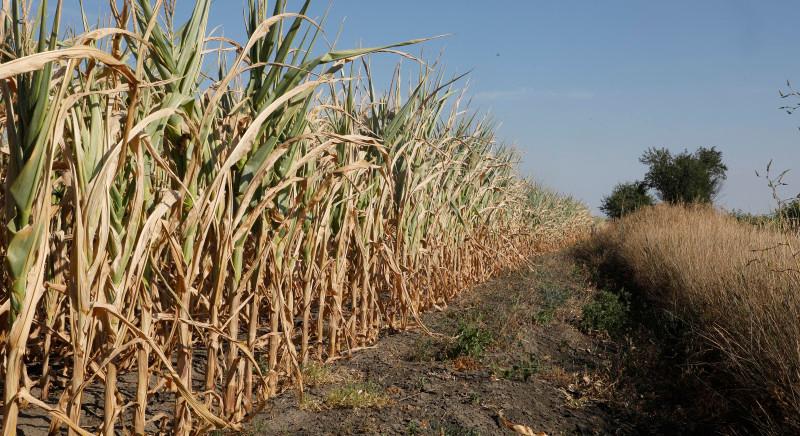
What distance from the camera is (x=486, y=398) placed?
4137 mm

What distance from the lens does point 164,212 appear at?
2.15 meters

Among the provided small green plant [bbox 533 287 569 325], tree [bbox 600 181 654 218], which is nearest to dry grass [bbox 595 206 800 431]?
small green plant [bbox 533 287 569 325]

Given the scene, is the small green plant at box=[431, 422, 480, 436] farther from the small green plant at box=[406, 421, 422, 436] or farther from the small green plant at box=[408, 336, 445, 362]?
the small green plant at box=[408, 336, 445, 362]

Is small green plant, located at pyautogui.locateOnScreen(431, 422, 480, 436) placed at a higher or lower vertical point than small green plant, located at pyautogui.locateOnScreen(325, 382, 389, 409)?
lower

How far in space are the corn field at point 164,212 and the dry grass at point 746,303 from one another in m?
2.69

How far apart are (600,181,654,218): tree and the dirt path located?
31.7 m

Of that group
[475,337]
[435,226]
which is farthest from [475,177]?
[475,337]

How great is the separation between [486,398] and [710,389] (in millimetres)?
1769

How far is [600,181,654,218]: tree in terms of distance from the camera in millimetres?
37500

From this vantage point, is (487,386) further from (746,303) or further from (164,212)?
(164,212)

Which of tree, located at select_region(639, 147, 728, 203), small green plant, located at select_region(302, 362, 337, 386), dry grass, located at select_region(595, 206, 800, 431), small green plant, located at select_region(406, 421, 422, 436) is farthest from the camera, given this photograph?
tree, located at select_region(639, 147, 728, 203)

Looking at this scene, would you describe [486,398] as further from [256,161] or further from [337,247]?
[256,161]

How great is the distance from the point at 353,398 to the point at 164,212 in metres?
1.92

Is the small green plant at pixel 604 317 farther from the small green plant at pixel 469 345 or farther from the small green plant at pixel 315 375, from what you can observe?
the small green plant at pixel 315 375
